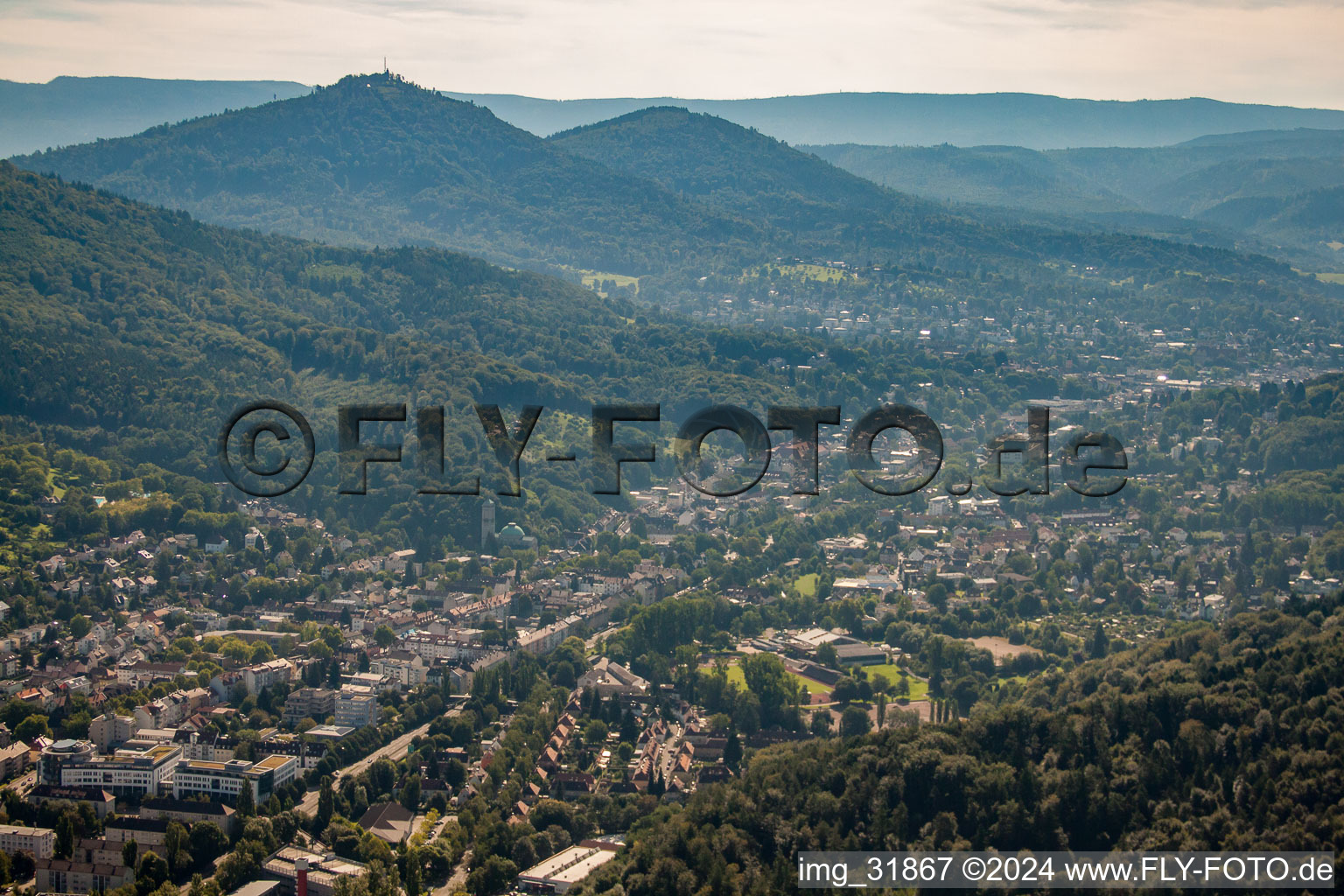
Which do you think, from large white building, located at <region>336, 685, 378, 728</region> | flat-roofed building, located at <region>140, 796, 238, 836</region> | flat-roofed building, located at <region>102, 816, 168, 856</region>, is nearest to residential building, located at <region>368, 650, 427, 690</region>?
large white building, located at <region>336, 685, 378, 728</region>

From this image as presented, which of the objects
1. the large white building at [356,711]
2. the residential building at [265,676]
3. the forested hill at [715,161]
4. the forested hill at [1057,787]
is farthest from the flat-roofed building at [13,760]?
the forested hill at [715,161]

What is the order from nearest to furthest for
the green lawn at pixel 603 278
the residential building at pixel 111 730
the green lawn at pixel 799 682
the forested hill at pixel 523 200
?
the residential building at pixel 111 730, the green lawn at pixel 799 682, the green lawn at pixel 603 278, the forested hill at pixel 523 200

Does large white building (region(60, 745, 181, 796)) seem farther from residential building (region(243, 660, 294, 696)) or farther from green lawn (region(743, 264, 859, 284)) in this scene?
green lawn (region(743, 264, 859, 284))

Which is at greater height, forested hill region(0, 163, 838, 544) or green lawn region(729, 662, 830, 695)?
forested hill region(0, 163, 838, 544)

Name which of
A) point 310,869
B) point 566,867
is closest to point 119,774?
point 310,869

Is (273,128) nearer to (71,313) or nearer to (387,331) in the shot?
(387,331)

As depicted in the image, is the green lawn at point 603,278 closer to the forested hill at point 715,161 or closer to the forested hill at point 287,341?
the forested hill at point 287,341
